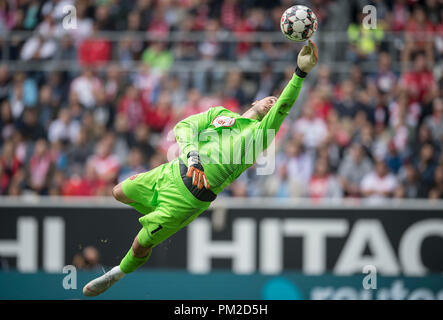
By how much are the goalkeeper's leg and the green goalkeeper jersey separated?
Result: 3.47 ft

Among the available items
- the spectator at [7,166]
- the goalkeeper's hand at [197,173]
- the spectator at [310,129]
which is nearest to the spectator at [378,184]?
the spectator at [310,129]

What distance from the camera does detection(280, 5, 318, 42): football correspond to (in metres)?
9.13

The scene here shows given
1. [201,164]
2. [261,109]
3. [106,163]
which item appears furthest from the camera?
[106,163]

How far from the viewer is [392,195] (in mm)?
14320

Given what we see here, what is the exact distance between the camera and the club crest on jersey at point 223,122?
9491 mm

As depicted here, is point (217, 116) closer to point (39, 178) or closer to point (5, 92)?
point (39, 178)

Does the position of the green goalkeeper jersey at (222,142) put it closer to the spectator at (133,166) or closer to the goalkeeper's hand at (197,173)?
the goalkeeper's hand at (197,173)

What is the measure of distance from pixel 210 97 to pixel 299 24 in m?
6.53

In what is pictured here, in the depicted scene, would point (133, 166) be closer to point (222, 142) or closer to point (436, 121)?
point (222, 142)

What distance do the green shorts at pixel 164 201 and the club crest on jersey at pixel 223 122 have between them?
0.69m

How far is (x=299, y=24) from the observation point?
9.12 m

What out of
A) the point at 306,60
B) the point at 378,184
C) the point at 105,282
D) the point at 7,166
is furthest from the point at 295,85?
the point at 7,166

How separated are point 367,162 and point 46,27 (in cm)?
734
